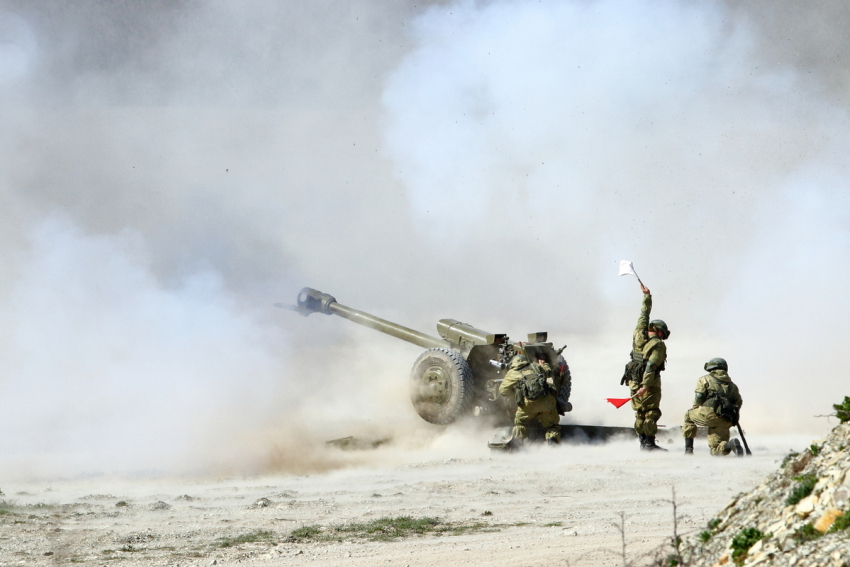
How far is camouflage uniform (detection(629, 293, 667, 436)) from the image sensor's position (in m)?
11.8

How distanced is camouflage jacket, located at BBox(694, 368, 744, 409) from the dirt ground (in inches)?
26.8

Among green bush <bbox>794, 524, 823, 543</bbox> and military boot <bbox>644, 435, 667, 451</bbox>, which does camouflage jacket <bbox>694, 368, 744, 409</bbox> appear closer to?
military boot <bbox>644, 435, 667, 451</bbox>

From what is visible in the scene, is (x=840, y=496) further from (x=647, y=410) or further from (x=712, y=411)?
(x=647, y=410)

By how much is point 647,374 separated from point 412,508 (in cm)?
397

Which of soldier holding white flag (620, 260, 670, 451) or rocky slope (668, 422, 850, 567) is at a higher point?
soldier holding white flag (620, 260, 670, 451)

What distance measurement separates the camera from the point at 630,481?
10117 mm

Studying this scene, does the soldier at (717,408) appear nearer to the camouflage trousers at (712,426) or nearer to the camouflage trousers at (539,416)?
the camouflage trousers at (712,426)

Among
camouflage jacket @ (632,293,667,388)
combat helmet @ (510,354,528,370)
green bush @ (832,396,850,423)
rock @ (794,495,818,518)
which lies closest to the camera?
rock @ (794,495,818,518)

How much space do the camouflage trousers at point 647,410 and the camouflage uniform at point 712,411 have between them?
2.28 feet

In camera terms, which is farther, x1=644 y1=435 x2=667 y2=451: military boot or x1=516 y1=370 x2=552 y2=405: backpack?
x1=516 y1=370 x2=552 y2=405: backpack

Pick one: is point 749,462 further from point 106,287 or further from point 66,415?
point 106,287

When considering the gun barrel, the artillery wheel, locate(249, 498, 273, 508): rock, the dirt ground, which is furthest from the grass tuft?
the gun barrel

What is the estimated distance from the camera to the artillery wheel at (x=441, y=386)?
1353 cm

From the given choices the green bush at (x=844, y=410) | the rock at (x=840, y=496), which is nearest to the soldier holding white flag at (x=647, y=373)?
the green bush at (x=844, y=410)
